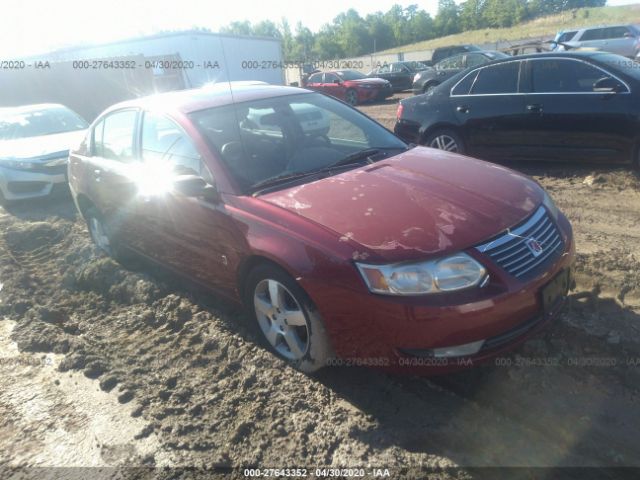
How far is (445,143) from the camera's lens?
22.2 feet

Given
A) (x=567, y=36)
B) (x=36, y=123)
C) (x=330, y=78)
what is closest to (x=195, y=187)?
A: (x=36, y=123)

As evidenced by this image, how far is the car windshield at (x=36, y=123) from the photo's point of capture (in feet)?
27.8

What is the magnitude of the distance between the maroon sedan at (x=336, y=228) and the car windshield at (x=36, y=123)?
553 centimetres

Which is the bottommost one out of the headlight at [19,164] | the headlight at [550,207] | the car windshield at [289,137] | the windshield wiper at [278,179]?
the headlight at [19,164]

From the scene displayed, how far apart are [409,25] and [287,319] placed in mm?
78341

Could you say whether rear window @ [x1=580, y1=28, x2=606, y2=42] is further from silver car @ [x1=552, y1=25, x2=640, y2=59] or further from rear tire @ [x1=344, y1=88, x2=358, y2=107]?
rear tire @ [x1=344, y1=88, x2=358, y2=107]

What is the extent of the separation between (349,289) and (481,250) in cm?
69

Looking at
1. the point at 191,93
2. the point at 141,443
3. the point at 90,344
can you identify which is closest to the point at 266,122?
the point at 191,93

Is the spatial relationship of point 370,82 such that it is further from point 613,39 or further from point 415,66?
point 613,39

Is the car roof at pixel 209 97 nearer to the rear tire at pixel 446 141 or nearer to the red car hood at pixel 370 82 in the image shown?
the rear tire at pixel 446 141

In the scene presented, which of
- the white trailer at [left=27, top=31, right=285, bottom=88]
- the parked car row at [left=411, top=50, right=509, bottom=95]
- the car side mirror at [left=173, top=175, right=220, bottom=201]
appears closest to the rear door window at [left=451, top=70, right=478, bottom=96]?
the car side mirror at [left=173, top=175, right=220, bottom=201]

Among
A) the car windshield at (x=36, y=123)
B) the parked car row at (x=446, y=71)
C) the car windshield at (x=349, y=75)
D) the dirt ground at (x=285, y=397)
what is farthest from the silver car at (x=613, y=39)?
the dirt ground at (x=285, y=397)

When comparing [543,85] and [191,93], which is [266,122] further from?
[543,85]

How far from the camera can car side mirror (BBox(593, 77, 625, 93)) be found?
543cm
